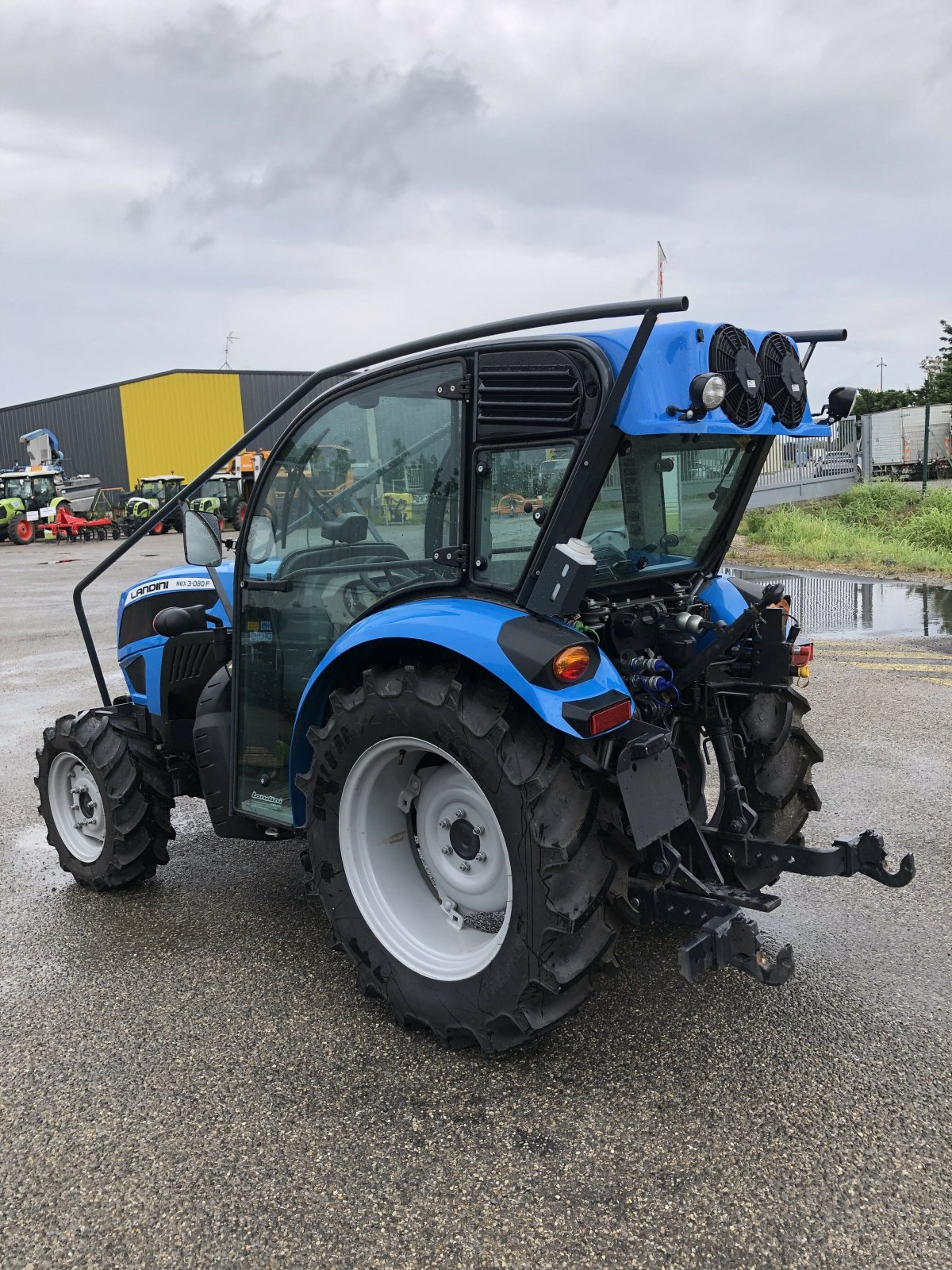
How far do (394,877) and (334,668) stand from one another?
70 cm

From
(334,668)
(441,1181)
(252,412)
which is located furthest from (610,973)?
(252,412)

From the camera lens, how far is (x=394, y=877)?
308cm

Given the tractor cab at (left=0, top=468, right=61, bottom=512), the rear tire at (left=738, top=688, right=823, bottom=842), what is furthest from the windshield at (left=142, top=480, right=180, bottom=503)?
the rear tire at (left=738, top=688, right=823, bottom=842)

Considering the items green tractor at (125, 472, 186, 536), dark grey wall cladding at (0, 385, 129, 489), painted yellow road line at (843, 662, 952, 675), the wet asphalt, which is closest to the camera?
the wet asphalt

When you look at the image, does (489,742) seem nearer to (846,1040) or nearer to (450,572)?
(450,572)

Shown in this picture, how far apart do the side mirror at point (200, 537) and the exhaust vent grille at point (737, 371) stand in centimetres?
184

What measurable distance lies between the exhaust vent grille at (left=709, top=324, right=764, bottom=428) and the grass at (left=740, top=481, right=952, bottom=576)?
→ 1150 cm

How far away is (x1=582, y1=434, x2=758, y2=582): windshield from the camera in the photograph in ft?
9.50

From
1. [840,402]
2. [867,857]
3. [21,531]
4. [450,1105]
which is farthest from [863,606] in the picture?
[21,531]

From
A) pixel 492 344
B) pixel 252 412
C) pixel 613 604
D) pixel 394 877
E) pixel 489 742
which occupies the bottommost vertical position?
pixel 394 877

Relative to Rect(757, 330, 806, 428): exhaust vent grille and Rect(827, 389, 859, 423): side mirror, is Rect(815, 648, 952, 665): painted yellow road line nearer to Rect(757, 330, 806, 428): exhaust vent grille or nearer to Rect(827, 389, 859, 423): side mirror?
Rect(827, 389, 859, 423): side mirror

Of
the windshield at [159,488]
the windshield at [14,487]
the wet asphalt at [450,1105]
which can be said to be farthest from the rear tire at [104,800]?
the windshield at [159,488]

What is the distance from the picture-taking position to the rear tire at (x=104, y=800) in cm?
387

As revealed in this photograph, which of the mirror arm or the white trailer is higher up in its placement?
the white trailer
